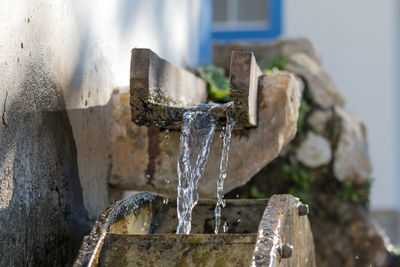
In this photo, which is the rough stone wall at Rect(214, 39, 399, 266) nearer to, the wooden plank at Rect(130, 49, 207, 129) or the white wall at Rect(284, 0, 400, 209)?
the white wall at Rect(284, 0, 400, 209)

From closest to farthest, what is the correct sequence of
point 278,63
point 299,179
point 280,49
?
point 299,179, point 278,63, point 280,49

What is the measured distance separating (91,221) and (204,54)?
4.50 m

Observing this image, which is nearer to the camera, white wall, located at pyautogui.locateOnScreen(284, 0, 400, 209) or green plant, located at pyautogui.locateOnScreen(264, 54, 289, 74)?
green plant, located at pyautogui.locateOnScreen(264, 54, 289, 74)

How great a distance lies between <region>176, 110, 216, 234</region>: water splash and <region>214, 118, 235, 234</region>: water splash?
0.07m

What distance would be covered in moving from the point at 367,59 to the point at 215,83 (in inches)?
155

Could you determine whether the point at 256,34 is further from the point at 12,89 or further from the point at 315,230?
the point at 12,89

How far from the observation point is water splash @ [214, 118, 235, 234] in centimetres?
297

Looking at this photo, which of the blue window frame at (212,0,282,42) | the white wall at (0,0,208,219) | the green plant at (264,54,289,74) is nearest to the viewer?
the white wall at (0,0,208,219)

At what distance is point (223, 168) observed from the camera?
11.3ft

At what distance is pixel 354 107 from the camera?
853 cm

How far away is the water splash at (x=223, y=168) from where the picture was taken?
9.76 feet

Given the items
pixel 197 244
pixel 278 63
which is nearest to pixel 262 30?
pixel 278 63

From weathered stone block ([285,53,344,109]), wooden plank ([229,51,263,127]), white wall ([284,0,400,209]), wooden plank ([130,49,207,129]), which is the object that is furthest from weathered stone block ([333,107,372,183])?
wooden plank ([229,51,263,127])

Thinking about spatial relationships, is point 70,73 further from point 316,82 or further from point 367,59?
point 367,59
